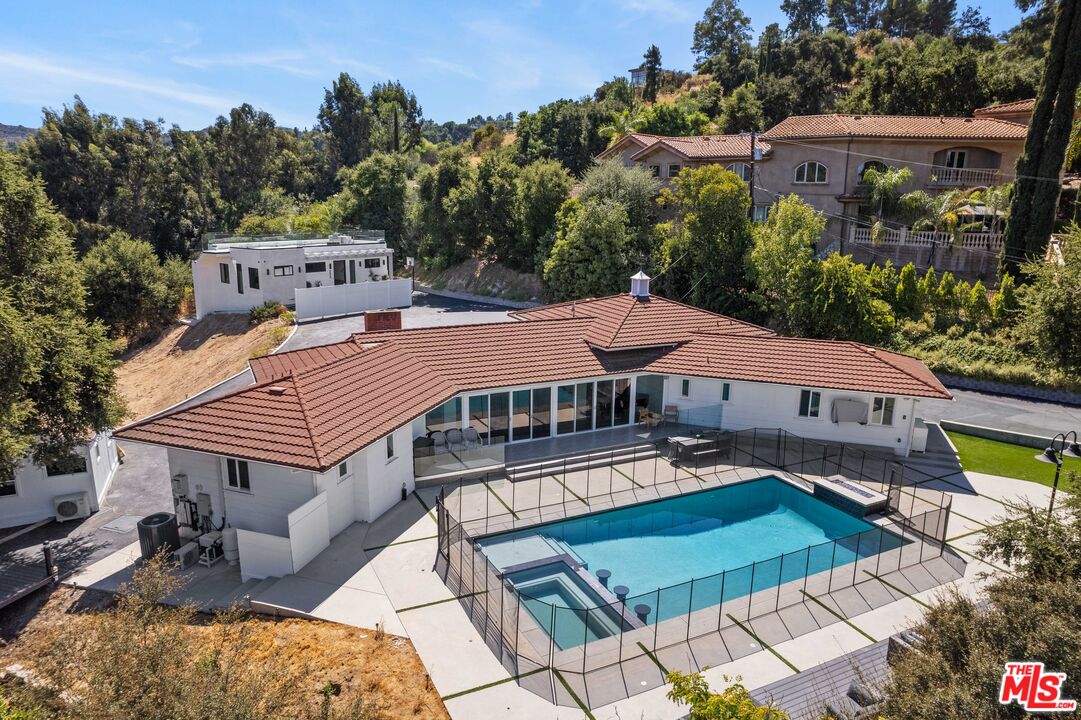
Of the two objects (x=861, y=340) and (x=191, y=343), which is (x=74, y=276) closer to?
(x=191, y=343)

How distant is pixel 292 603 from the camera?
46.7 feet

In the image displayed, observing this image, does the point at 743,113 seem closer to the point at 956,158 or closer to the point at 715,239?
the point at 956,158

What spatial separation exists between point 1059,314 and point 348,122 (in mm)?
87293

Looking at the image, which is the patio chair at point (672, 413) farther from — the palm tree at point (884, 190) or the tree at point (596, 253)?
the palm tree at point (884, 190)

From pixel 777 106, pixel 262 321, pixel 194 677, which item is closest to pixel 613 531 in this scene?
pixel 194 677

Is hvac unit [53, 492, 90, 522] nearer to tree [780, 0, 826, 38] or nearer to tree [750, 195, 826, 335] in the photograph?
tree [750, 195, 826, 335]

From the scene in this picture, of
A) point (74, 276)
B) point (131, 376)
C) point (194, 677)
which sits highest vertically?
point (74, 276)

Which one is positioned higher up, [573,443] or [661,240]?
[661,240]

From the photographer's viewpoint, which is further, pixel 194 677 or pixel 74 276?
pixel 74 276

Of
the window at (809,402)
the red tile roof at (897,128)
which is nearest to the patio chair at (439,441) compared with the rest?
the window at (809,402)

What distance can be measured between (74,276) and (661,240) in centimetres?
3254

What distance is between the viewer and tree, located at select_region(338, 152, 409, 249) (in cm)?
6362

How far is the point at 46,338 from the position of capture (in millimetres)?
16719

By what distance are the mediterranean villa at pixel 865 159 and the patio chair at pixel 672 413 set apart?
63.6 feet
